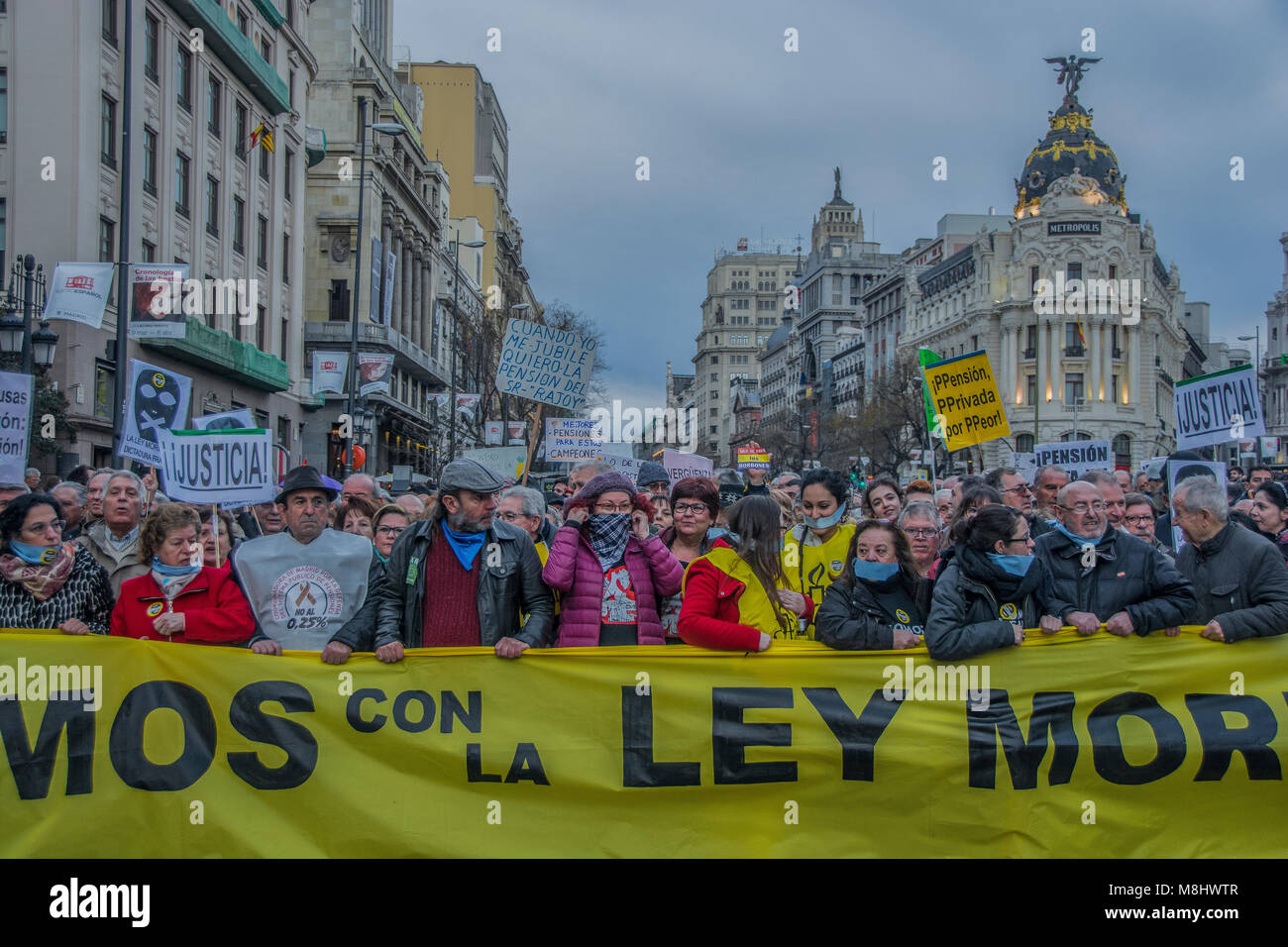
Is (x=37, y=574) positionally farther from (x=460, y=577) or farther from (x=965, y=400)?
(x=965, y=400)

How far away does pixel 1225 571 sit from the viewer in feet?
18.5

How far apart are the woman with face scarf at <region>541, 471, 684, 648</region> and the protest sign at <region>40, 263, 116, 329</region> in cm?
1193

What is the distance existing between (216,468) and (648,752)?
407cm

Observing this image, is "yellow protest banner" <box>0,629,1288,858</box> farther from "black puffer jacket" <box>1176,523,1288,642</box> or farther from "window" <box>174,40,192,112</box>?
"window" <box>174,40,192,112</box>

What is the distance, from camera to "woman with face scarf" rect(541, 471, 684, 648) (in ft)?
18.1

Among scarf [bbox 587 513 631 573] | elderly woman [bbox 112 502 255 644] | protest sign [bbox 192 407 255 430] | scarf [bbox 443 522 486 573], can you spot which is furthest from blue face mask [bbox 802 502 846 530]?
protest sign [bbox 192 407 255 430]

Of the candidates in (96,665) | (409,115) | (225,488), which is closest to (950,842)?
(96,665)

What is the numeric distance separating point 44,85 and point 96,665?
2580cm

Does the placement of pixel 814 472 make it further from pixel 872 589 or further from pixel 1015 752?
pixel 1015 752

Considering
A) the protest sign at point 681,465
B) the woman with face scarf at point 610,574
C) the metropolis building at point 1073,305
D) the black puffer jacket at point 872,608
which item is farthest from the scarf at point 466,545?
the metropolis building at point 1073,305

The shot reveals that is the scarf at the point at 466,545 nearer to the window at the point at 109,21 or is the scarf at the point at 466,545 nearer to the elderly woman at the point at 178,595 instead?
the elderly woman at the point at 178,595

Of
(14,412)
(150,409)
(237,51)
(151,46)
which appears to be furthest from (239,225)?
(14,412)

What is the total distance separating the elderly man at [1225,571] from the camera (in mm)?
5258

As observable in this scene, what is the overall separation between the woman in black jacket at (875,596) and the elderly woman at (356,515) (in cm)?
383
